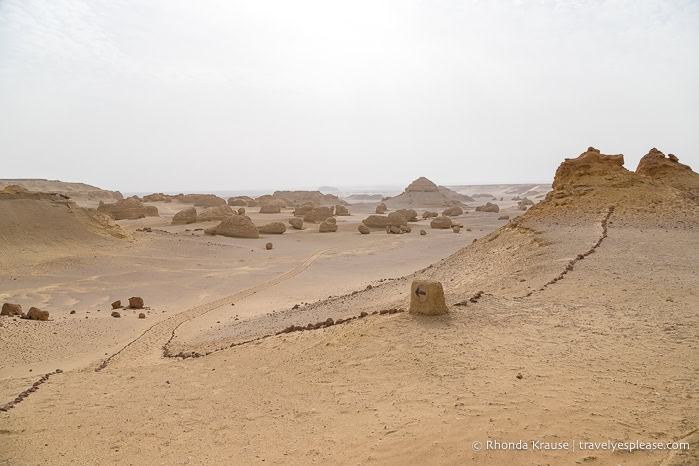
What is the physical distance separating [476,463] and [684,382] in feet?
7.46

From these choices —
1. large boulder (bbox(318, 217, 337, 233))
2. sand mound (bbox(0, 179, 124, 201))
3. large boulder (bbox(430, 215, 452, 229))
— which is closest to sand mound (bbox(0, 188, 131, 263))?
large boulder (bbox(318, 217, 337, 233))

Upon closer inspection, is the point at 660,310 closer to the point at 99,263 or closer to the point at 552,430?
the point at 552,430

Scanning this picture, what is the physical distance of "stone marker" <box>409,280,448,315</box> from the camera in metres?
6.35

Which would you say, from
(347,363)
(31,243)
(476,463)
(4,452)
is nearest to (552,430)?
(476,463)

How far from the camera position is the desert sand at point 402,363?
3.84 metres

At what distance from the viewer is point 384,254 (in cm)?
2197

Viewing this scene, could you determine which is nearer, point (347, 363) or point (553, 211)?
point (347, 363)

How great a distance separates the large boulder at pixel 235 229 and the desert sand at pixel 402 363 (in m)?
11.4

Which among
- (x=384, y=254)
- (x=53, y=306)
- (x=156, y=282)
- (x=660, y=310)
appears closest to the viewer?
(x=660, y=310)

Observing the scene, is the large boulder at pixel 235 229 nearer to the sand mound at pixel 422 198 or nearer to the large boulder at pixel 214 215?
the large boulder at pixel 214 215

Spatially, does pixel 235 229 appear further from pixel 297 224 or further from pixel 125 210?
pixel 125 210

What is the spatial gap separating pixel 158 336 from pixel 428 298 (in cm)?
613

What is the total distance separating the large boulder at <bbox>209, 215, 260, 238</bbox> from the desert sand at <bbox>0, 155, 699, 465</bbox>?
11.4m

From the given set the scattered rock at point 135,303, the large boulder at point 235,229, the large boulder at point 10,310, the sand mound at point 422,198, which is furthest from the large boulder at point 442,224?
the sand mound at point 422,198
